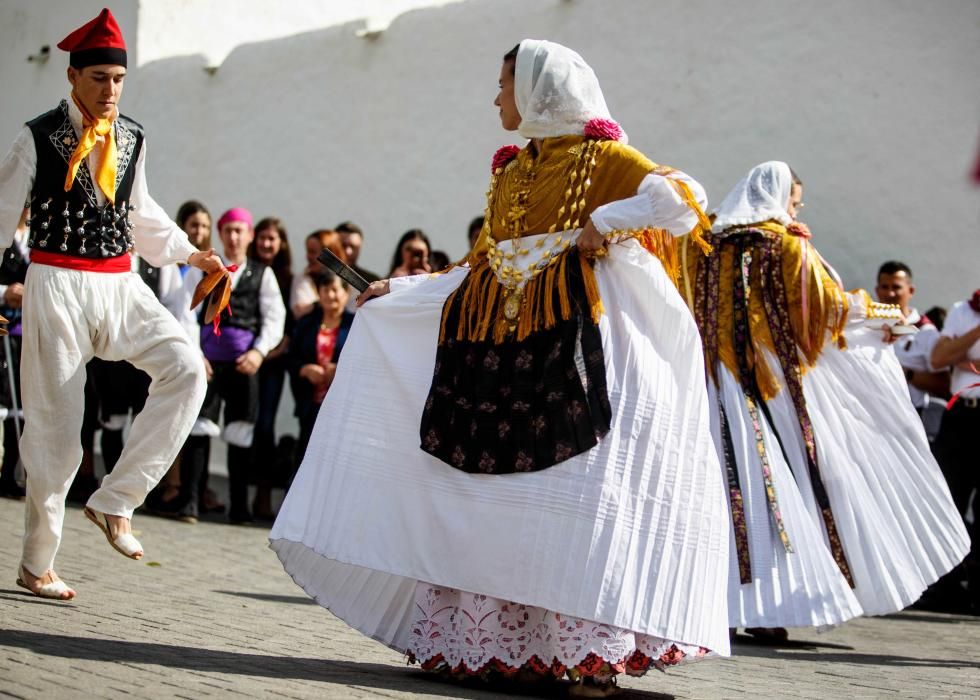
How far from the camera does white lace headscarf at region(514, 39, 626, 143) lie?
15.2 ft

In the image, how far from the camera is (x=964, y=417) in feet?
26.9

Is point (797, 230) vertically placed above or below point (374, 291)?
above

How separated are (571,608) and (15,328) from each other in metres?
5.70

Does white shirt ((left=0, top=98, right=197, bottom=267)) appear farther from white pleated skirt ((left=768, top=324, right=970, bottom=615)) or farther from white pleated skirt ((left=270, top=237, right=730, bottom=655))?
white pleated skirt ((left=768, top=324, right=970, bottom=615))

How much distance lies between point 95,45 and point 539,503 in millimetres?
2518

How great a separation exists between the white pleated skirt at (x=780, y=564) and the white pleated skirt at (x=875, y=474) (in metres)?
0.17

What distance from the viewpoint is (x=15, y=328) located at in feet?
29.1

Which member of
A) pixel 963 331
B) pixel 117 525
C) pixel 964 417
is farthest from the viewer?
pixel 964 417

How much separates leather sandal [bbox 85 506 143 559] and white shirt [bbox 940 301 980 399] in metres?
4.68

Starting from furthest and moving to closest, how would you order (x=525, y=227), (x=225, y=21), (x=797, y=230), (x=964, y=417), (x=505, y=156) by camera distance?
(x=225, y=21) < (x=964, y=417) < (x=797, y=230) < (x=505, y=156) < (x=525, y=227)

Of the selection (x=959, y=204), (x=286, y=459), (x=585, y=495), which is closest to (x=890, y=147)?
(x=959, y=204)

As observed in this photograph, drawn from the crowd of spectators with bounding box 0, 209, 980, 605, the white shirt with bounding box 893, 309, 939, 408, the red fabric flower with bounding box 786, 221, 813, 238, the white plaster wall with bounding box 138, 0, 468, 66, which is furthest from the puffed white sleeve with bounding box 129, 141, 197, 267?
the white plaster wall with bounding box 138, 0, 468, 66

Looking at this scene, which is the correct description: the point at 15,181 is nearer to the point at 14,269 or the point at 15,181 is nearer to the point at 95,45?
the point at 95,45

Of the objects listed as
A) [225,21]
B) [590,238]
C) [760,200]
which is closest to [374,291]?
[590,238]
